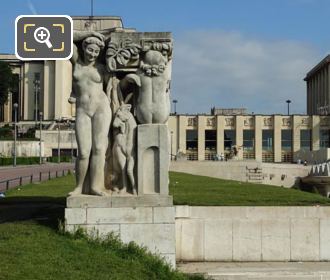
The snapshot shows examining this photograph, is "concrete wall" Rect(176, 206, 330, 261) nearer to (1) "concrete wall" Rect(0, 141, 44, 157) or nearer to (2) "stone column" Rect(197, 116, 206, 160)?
(1) "concrete wall" Rect(0, 141, 44, 157)

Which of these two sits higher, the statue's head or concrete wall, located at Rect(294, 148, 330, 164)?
the statue's head

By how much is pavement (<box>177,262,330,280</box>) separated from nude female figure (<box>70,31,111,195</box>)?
7.12 feet

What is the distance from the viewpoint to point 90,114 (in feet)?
35.8

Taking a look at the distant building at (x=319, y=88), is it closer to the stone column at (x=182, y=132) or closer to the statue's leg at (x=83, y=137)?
the stone column at (x=182, y=132)

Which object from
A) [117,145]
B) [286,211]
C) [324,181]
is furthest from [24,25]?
[324,181]

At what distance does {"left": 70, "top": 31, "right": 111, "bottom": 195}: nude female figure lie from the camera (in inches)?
429

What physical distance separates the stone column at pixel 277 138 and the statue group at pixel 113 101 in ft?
316

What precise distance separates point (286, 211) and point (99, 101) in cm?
447

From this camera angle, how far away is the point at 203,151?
348ft

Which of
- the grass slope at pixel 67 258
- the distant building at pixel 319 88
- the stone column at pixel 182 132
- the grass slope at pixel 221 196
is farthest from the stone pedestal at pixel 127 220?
the distant building at pixel 319 88

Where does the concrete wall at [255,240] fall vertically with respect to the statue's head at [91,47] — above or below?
below

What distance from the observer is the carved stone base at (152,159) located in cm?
1094

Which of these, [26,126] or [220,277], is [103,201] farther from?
[26,126]

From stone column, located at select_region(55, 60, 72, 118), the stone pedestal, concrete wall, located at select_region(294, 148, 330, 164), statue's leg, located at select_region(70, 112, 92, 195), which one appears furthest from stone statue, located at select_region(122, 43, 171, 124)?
stone column, located at select_region(55, 60, 72, 118)
